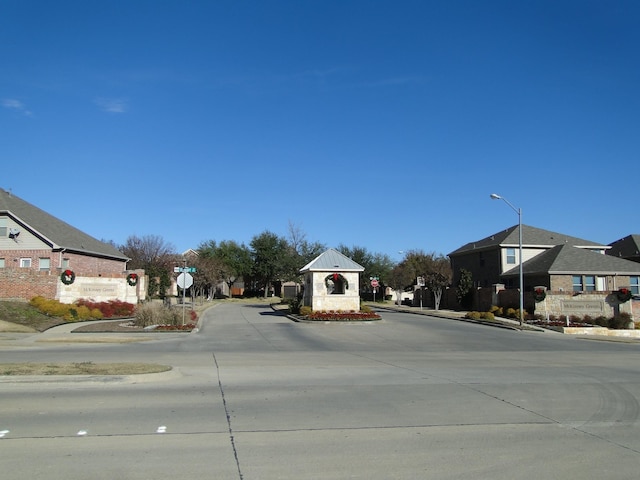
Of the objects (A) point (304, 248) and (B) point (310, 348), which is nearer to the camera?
(B) point (310, 348)

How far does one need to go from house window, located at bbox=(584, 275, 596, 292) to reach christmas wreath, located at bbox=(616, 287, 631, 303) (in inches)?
214

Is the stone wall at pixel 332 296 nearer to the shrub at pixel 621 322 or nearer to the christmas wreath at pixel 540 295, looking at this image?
the christmas wreath at pixel 540 295

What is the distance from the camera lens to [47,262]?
3831 cm

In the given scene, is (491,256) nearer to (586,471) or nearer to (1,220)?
(1,220)

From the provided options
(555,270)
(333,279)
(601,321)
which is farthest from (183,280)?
(555,270)

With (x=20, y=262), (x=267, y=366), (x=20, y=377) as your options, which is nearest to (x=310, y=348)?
(x=267, y=366)

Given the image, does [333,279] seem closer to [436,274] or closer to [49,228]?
[436,274]

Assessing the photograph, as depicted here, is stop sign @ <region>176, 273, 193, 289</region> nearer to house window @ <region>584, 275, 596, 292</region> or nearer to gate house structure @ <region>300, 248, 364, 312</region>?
gate house structure @ <region>300, 248, 364, 312</region>

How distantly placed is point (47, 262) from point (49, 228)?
3.28m

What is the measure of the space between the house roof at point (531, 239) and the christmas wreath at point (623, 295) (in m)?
11.8

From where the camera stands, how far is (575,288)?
41.6 meters

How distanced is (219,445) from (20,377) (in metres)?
6.02

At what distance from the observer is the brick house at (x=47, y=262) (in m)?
33.8

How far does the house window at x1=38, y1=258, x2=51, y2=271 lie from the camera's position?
38156 mm
